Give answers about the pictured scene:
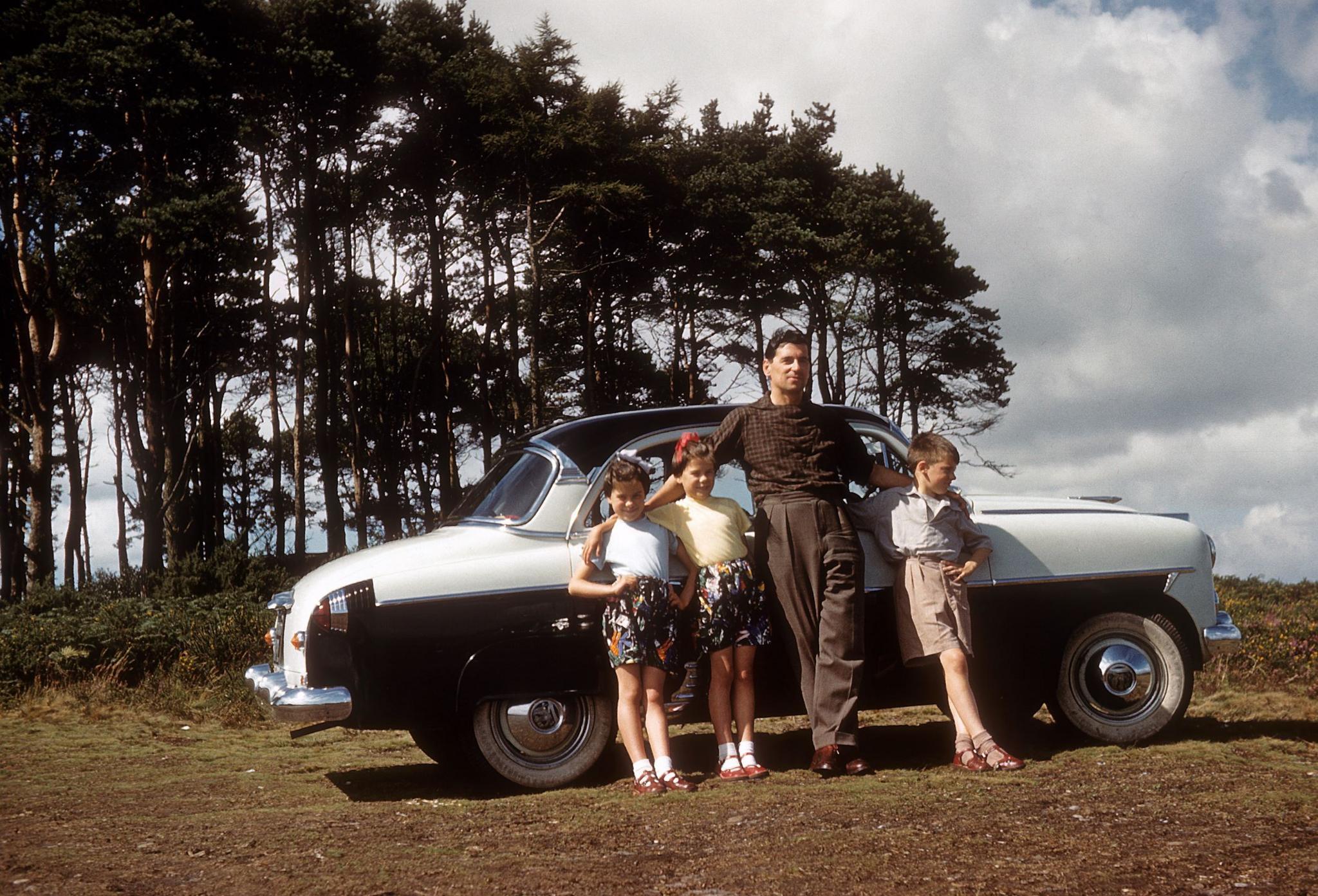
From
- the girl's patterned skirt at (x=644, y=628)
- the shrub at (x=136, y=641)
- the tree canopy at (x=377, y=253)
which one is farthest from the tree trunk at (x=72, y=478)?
the girl's patterned skirt at (x=644, y=628)

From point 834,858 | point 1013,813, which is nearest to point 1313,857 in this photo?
point 1013,813

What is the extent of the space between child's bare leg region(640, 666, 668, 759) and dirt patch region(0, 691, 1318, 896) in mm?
311

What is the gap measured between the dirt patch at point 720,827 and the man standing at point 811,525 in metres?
0.40

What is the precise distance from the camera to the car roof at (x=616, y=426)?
6.26 metres

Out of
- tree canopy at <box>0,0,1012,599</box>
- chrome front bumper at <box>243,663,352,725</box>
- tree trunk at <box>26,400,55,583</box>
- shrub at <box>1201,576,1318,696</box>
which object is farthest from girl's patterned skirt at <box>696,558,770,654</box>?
tree trunk at <box>26,400,55,583</box>

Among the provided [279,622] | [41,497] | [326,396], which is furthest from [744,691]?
[326,396]

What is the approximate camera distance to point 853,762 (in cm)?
608

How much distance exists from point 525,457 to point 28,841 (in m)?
2.88

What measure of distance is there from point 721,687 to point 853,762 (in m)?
0.77

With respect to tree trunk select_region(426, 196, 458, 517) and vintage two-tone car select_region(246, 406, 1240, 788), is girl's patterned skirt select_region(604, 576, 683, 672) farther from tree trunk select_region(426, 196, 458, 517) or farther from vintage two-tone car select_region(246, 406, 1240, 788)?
tree trunk select_region(426, 196, 458, 517)

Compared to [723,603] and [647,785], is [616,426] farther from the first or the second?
[647,785]

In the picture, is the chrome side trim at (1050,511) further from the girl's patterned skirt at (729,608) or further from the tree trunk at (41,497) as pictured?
the tree trunk at (41,497)

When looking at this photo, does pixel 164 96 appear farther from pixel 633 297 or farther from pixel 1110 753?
pixel 1110 753

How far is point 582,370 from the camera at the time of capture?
36.0 metres
